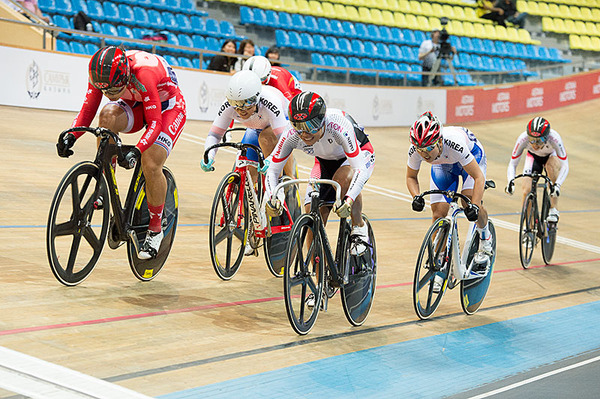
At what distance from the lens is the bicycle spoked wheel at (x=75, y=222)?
13.5ft

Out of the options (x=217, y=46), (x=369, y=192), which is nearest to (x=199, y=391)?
(x=369, y=192)

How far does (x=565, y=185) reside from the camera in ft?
43.4

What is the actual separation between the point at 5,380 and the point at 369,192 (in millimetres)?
7511

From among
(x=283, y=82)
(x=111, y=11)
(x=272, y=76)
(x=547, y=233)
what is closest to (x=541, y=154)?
(x=547, y=233)

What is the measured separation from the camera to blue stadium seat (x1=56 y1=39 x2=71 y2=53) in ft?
35.6

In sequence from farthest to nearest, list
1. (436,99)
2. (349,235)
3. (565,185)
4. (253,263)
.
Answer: (436,99) → (565,185) → (253,263) → (349,235)

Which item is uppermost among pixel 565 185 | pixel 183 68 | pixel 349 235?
pixel 183 68

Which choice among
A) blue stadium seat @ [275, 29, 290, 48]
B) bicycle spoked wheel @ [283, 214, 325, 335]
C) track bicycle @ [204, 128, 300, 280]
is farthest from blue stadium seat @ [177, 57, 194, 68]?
bicycle spoked wheel @ [283, 214, 325, 335]

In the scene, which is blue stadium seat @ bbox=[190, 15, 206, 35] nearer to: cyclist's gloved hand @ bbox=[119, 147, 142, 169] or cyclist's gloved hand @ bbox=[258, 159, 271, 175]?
cyclist's gloved hand @ bbox=[258, 159, 271, 175]

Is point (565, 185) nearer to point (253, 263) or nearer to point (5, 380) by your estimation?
point (253, 263)

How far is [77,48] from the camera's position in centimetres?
1110

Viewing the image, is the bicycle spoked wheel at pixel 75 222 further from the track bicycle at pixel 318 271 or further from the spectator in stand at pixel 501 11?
the spectator in stand at pixel 501 11

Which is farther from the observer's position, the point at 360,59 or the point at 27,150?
the point at 360,59

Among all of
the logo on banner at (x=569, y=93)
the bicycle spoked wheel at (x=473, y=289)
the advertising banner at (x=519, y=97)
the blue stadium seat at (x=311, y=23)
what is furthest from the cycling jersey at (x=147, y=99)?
the logo on banner at (x=569, y=93)
